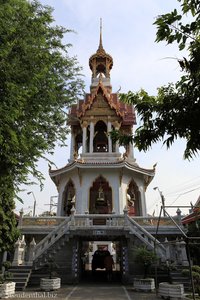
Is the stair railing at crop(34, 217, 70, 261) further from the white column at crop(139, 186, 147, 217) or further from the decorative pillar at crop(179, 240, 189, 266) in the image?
the white column at crop(139, 186, 147, 217)

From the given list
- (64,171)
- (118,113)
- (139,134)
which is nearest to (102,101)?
(118,113)

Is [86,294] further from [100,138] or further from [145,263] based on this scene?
[100,138]

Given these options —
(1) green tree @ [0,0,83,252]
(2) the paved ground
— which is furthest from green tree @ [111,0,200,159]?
(2) the paved ground

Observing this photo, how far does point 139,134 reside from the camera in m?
4.22

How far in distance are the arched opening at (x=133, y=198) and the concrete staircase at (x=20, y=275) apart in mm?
9450

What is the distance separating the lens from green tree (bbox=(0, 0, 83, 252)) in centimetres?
723

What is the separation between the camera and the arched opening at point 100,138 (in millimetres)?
25166

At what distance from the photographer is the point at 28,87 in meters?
7.81

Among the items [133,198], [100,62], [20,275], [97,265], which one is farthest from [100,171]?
[100,62]

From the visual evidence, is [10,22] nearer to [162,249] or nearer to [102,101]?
[162,249]

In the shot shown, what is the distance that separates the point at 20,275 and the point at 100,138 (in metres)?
14.7

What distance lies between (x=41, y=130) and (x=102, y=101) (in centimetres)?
1495

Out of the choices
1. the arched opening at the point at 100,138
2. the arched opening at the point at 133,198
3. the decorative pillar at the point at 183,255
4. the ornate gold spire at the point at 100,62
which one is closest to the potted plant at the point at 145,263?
the decorative pillar at the point at 183,255

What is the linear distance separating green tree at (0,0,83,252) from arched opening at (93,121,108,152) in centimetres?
1432
